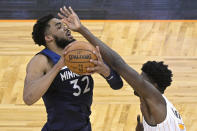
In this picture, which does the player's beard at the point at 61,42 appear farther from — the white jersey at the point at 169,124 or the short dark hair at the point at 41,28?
the white jersey at the point at 169,124

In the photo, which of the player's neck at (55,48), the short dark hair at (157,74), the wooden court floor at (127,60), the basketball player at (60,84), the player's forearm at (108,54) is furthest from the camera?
the wooden court floor at (127,60)

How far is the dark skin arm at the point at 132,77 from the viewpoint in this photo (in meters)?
3.06

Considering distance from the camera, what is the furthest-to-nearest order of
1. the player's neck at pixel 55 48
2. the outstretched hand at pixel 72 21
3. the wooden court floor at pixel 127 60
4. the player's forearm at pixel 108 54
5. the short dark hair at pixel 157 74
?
1. the wooden court floor at pixel 127 60
2. the player's neck at pixel 55 48
3. the short dark hair at pixel 157 74
4. the outstretched hand at pixel 72 21
5. the player's forearm at pixel 108 54

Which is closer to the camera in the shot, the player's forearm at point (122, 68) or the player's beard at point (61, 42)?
the player's forearm at point (122, 68)

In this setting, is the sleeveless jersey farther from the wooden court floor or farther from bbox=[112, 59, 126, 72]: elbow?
the wooden court floor

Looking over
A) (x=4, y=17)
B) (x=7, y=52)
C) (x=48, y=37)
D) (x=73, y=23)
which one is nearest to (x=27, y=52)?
(x=7, y=52)

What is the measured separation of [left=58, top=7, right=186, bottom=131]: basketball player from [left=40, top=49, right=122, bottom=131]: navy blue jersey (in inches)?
21.8

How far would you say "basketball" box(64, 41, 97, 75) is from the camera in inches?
124

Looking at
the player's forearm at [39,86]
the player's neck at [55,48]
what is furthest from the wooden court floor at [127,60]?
the player's forearm at [39,86]

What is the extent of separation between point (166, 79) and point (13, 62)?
3526 mm

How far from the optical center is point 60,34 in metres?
3.70

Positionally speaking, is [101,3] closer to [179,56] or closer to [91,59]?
[179,56]

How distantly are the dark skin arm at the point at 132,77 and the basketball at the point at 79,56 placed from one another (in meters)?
0.07

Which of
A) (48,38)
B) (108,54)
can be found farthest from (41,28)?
(108,54)
